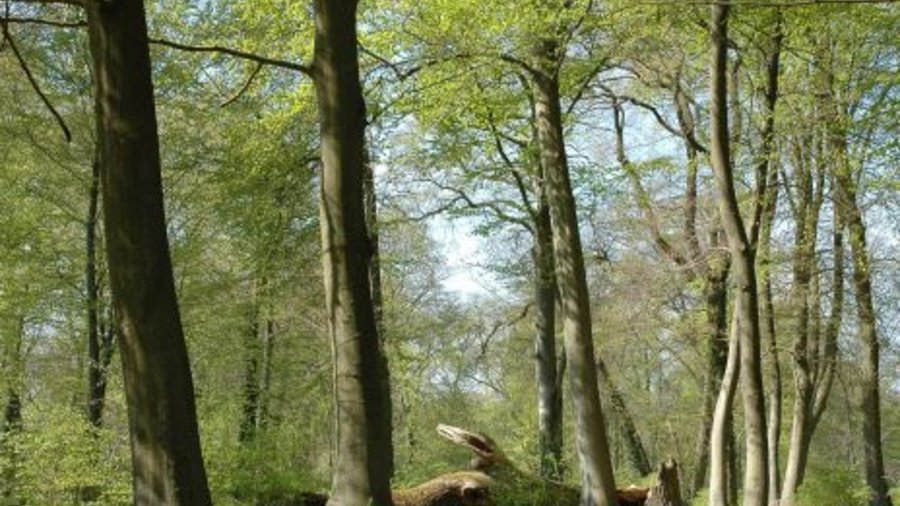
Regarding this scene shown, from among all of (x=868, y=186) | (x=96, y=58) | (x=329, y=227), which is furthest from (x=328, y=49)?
(x=868, y=186)

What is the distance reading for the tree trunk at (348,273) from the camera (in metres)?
6.16

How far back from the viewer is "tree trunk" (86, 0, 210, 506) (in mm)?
4836

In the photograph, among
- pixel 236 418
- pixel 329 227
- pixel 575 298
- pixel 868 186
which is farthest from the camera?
pixel 236 418

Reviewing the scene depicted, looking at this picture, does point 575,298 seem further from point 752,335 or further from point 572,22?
point 572,22

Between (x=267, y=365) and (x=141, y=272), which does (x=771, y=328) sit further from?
(x=141, y=272)

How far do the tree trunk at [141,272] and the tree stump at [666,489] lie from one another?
744cm

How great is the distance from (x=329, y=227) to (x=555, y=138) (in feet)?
19.1

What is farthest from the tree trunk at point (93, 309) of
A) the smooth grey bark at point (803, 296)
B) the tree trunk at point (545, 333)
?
the smooth grey bark at point (803, 296)

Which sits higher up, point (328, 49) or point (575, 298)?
point (328, 49)

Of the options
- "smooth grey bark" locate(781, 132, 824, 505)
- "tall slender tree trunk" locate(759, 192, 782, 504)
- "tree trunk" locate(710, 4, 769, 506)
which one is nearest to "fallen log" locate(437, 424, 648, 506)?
"tree trunk" locate(710, 4, 769, 506)

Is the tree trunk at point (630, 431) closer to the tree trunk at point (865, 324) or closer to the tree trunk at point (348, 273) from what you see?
the tree trunk at point (865, 324)

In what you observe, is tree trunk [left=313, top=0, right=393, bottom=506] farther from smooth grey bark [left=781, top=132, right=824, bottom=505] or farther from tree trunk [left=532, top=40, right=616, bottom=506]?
smooth grey bark [left=781, top=132, right=824, bottom=505]

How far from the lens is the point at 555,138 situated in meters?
11.8

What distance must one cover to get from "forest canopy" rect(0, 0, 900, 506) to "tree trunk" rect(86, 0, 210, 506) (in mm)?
16
